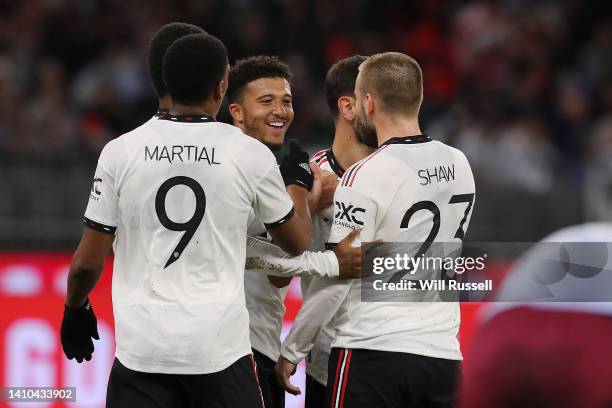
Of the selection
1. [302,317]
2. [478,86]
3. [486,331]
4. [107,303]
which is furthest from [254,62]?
[478,86]

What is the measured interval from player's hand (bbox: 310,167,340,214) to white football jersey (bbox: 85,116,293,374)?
0.68 m

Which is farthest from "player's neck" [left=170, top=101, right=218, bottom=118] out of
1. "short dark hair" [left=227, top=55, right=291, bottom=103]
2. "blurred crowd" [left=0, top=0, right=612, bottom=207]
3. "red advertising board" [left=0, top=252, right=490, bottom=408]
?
"blurred crowd" [left=0, top=0, right=612, bottom=207]

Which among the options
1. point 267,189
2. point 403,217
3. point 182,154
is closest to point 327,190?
point 403,217

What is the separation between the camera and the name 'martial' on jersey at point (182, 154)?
3461mm

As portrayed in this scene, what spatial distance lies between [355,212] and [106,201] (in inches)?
33.8

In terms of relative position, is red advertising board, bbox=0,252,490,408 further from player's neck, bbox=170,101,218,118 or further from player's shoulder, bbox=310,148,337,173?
player's neck, bbox=170,101,218,118

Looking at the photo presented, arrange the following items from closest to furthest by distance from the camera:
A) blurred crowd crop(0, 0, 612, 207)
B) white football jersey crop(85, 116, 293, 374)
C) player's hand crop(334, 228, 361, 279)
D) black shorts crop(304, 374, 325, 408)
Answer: white football jersey crop(85, 116, 293, 374)
player's hand crop(334, 228, 361, 279)
black shorts crop(304, 374, 325, 408)
blurred crowd crop(0, 0, 612, 207)

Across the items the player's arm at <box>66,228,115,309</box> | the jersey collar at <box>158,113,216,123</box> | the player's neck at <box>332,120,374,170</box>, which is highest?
the player's neck at <box>332,120,374,170</box>

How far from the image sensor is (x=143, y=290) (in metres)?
3.48

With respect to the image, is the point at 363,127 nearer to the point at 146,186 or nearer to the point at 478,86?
the point at 146,186

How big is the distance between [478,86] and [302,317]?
8.14 metres

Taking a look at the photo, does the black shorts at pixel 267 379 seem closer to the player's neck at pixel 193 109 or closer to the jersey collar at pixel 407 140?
the jersey collar at pixel 407 140

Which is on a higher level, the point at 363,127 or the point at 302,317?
the point at 363,127

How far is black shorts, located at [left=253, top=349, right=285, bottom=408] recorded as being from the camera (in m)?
4.40
